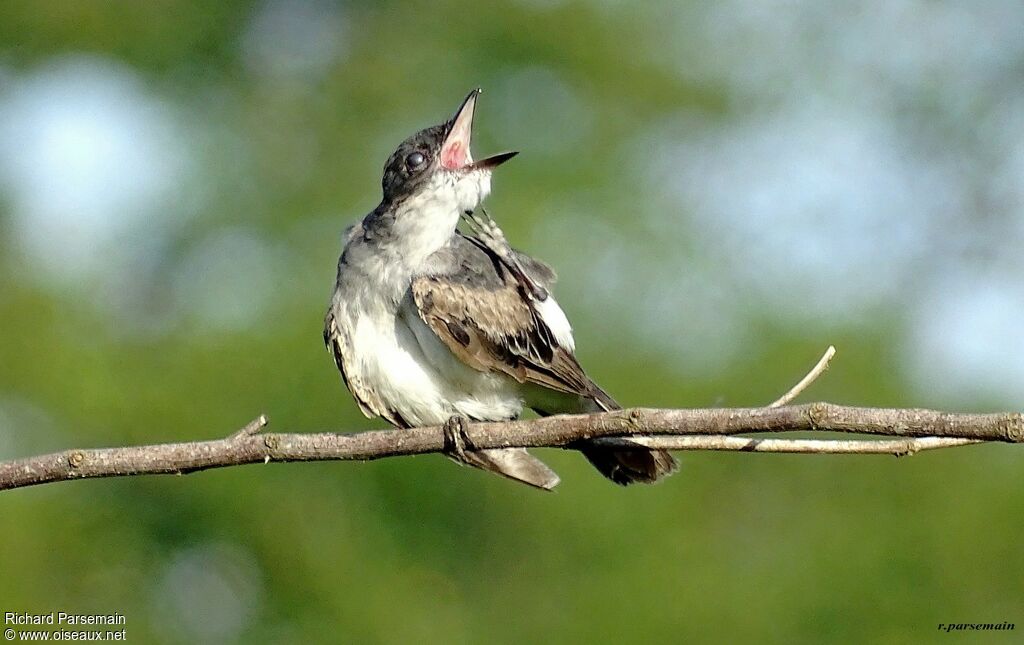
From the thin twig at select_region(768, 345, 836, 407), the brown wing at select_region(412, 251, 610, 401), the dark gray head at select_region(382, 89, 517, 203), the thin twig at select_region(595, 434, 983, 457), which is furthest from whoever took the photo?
the dark gray head at select_region(382, 89, 517, 203)

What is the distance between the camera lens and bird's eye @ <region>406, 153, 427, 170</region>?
22.3 feet

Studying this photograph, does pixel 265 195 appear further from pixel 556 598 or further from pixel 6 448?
pixel 556 598

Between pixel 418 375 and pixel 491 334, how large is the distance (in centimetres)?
38

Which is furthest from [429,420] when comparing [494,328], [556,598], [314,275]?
[314,275]

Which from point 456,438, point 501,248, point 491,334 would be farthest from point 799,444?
point 501,248

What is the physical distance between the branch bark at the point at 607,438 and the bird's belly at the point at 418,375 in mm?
1131

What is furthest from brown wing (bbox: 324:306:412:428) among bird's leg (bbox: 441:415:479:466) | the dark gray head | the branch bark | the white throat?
the branch bark

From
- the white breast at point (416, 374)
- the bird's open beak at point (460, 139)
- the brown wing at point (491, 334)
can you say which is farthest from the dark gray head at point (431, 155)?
the white breast at point (416, 374)

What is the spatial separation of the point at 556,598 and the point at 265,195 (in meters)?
9.93

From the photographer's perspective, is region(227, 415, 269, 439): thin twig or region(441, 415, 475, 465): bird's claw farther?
region(441, 415, 475, 465): bird's claw

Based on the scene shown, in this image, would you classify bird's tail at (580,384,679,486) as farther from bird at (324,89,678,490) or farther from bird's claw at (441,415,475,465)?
bird's claw at (441,415,475,465)

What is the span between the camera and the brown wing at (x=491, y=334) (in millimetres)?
6352

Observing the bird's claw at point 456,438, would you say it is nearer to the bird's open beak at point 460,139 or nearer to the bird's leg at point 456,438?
the bird's leg at point 456,438

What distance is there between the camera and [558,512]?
1530 cm
